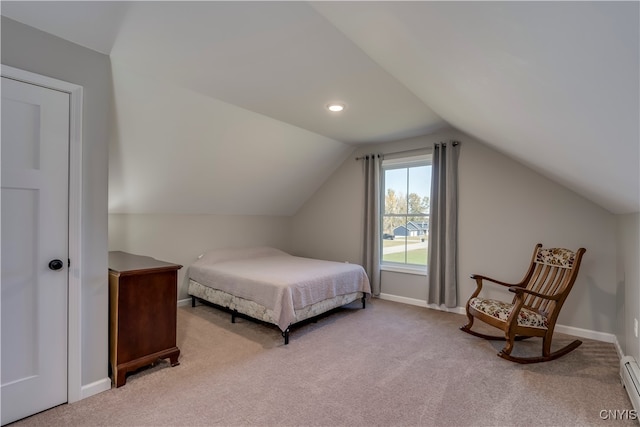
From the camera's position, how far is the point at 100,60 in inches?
81.8

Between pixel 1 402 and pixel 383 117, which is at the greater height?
pixel 383 117

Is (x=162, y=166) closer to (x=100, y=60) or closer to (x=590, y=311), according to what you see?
(x=100, y=60)

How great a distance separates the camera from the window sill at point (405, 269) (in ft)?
13.9

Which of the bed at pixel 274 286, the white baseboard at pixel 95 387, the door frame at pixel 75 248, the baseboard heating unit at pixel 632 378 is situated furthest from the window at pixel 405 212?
the door frame at pixel 75 248

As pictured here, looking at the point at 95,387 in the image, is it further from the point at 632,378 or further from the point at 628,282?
the point at 628,282

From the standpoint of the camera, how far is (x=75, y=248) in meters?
1.97

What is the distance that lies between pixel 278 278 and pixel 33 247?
1.91 meters

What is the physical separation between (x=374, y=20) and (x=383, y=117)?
1.95m

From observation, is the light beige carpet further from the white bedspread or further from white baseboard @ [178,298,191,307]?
white baseboard @ [178,298,191,307]

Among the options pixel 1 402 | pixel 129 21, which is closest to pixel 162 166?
pixel 129 21

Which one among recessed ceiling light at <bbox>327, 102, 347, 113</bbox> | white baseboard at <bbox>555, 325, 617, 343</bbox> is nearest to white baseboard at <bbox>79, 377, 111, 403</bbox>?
recessed ceiling light at <bbox>327, 102, 347, 113</bbox>

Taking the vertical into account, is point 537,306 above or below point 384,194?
below

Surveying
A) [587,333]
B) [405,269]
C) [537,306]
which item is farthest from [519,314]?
[405,269]

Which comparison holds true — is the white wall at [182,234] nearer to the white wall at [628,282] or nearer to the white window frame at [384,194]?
the white window frame at [384,194]
